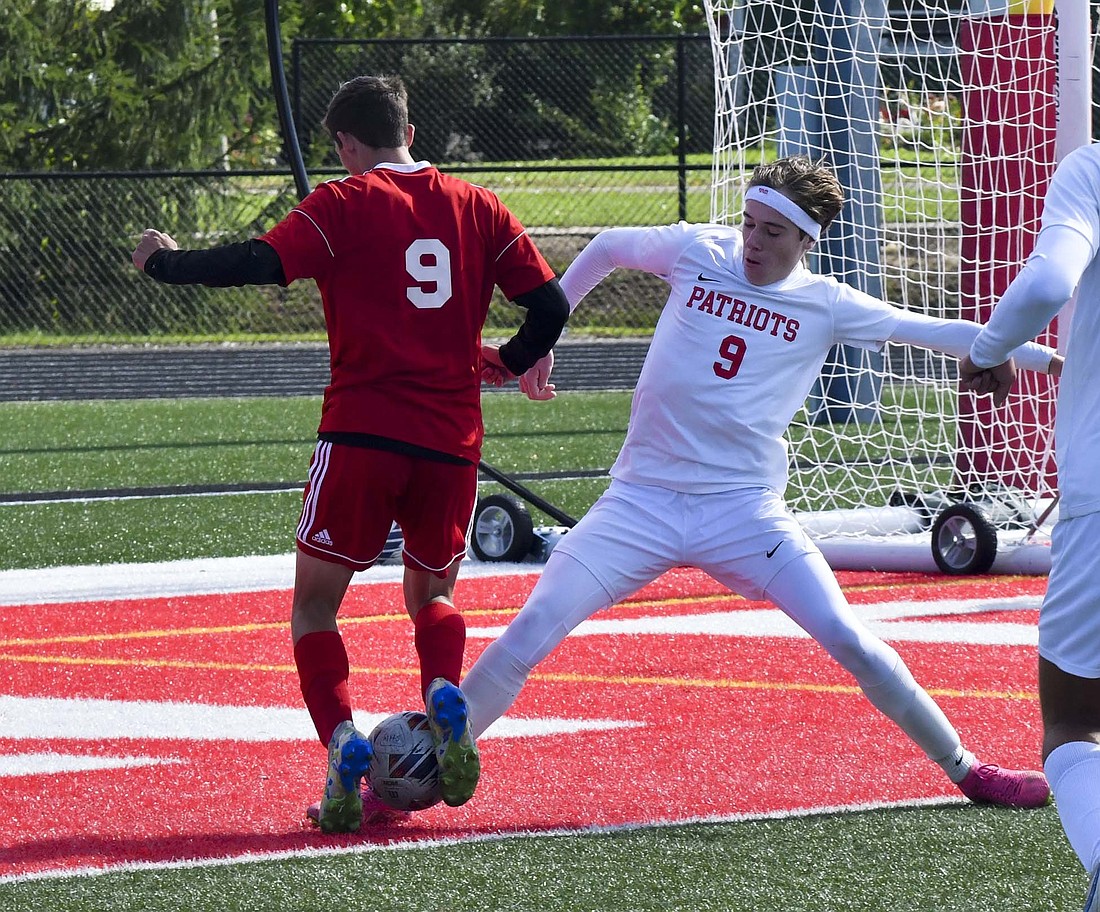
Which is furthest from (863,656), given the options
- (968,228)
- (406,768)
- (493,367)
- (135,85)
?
(135,85)

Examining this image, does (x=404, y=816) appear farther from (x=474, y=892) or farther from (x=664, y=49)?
(x=664, y=49)

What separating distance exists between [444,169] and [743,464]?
14996 millimetres

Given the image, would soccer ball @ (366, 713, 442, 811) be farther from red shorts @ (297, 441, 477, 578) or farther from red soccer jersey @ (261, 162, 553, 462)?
red soccer jersey @ (261, 162, 553, 462)

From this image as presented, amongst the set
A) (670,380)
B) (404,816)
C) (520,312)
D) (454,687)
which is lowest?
(520,312)

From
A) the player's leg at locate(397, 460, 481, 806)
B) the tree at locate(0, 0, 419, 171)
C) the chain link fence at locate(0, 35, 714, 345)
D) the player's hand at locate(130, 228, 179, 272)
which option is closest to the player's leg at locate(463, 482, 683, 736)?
the player's leg at locate(397, 460, 481, 806)

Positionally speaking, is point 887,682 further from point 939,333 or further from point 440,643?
point 440,643

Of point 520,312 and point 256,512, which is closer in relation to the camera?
point 256,512

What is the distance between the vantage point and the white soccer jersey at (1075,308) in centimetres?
310

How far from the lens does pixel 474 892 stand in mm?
3762

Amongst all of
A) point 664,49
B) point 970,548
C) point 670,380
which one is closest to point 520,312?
point 664,49

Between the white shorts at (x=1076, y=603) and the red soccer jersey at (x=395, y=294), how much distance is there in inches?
66.0

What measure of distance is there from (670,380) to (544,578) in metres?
0.65

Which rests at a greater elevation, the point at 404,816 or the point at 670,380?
the point at 670,380

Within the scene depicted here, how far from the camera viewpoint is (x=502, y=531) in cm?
842
